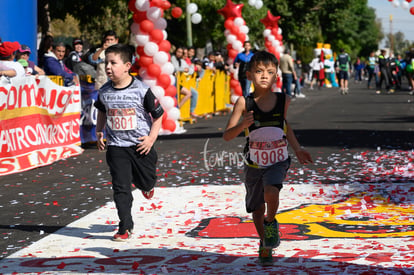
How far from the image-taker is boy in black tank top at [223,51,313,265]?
5289 mm

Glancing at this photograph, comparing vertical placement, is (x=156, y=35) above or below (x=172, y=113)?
above

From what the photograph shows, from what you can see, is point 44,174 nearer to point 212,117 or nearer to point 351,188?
point 351,188

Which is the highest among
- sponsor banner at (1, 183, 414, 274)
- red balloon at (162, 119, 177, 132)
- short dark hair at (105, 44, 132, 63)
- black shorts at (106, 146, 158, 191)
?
short dark hair at (105, 44, 132, 63)

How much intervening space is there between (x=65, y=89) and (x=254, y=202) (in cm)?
857

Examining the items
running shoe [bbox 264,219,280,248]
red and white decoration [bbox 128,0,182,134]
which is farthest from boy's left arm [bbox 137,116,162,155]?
red and white decoration [bbox 128,0,182,134]

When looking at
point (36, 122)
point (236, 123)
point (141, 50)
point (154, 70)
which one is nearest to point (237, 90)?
point (141, 50)

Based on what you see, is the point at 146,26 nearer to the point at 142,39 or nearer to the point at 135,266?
the point at 142,39

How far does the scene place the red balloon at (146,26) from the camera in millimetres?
16125

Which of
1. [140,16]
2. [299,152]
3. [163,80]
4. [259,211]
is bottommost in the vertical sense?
[259,211]

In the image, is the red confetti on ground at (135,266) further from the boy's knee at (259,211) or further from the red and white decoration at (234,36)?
the red and white decoration at (234,36)

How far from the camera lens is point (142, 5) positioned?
15.9m

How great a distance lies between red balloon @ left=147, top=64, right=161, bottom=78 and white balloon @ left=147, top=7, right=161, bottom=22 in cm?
100

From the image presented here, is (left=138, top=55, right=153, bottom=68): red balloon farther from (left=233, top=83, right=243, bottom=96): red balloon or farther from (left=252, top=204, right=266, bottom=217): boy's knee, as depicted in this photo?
(left=252, top=204, right=266, bottom=217): boy's knee

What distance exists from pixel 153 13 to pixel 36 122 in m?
4.82
